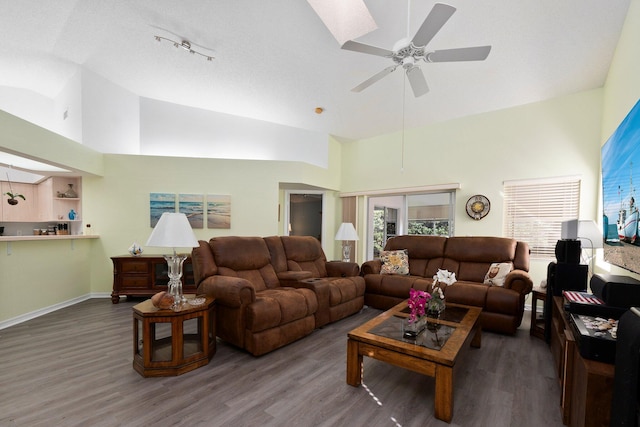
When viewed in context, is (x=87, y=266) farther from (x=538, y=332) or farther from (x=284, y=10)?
(x=538, y=332)

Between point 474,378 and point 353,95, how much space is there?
3.85 m

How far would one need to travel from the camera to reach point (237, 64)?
12.2 ft

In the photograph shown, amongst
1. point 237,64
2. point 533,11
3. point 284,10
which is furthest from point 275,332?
point 533,11

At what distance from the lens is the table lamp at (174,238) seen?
2.22 m

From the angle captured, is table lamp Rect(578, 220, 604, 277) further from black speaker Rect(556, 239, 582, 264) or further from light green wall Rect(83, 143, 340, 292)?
light green wall Rect(83, 143, 340, 292)

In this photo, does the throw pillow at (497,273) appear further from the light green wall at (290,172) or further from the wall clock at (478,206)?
the wall clock at (478,206)

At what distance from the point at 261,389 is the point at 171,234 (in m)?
1.39

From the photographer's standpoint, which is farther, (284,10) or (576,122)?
(576,122)

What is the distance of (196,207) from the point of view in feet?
15.7

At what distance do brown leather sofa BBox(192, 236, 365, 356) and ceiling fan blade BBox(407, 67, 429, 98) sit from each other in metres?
2.38

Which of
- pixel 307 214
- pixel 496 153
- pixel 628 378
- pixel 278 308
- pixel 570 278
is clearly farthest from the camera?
pixel 307 214

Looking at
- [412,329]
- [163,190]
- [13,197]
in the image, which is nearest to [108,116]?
[163,190]

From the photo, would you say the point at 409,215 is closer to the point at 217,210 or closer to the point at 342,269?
the point at 342,269

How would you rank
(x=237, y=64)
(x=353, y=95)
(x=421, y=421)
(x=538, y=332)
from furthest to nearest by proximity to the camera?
(x=353, y=95)
(x=237, y=64)
(x=538, y=332)
(x=421, y=421)
